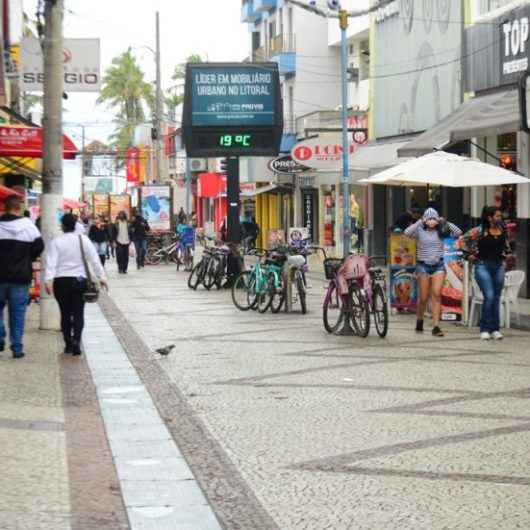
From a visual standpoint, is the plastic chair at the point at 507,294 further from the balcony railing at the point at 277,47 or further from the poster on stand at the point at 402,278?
the balcony railing at the point at 277,47

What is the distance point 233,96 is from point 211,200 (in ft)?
189

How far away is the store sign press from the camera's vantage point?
2477cm

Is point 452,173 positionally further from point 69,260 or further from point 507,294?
point 69,260

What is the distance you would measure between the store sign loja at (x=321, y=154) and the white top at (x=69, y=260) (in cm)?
1700

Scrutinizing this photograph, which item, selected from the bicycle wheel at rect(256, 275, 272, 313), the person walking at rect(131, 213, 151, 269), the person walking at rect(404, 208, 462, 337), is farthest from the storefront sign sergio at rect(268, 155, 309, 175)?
the person walking at rect(404, 208, 462, 337)

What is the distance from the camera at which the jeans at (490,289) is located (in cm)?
1797

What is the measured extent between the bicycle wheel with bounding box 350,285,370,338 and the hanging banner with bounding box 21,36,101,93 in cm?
697

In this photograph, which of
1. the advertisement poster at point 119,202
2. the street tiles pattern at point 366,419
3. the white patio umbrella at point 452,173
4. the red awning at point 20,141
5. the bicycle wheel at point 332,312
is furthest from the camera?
the advertisement poster at point 119,202

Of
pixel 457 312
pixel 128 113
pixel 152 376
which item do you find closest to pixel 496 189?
pixel 457 312

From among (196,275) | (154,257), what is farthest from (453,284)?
(154,257)

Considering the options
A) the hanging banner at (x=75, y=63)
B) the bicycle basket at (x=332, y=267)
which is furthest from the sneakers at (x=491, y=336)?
the hanging banner at (x=75, y=63)

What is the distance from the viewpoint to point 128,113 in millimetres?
113688

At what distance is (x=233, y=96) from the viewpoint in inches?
1214

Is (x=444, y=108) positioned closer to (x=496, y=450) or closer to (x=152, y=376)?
(x=152, y=376)
